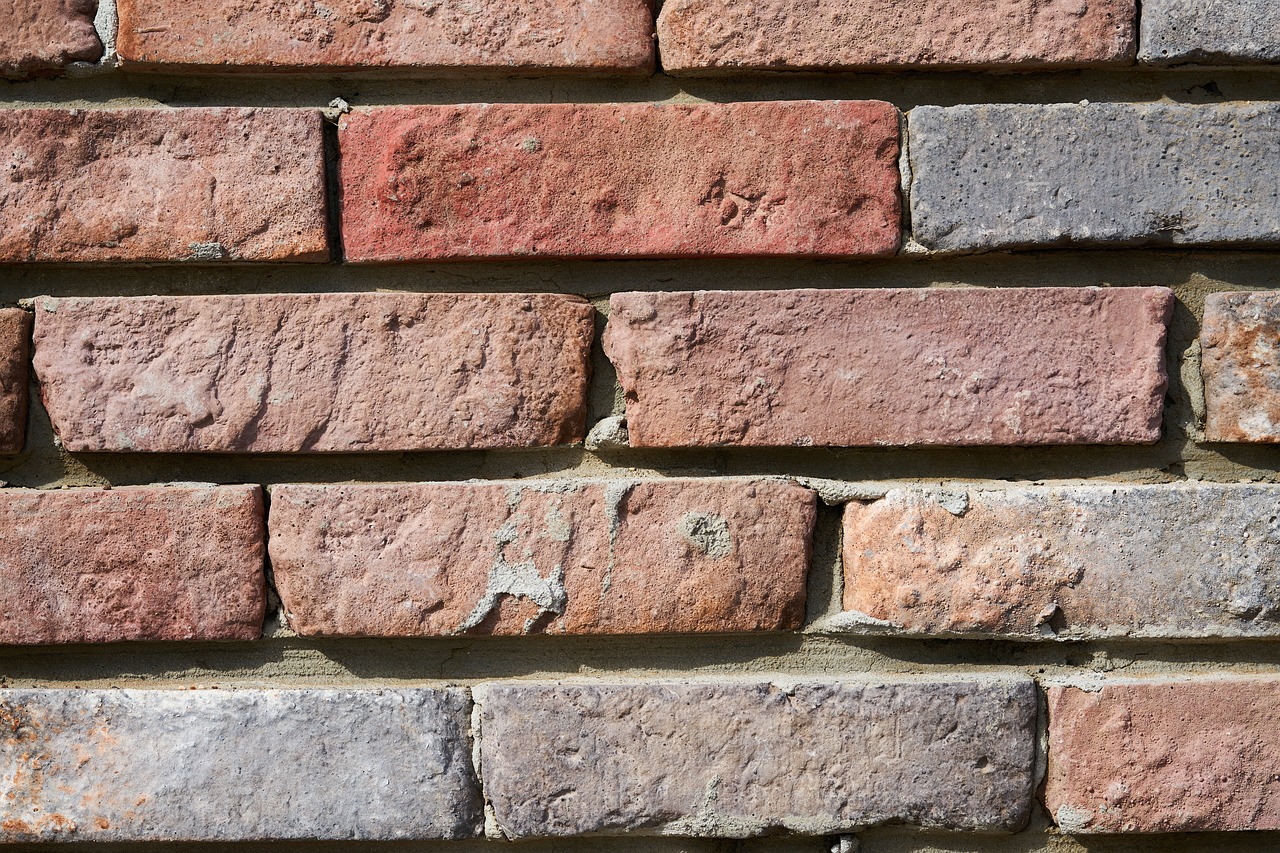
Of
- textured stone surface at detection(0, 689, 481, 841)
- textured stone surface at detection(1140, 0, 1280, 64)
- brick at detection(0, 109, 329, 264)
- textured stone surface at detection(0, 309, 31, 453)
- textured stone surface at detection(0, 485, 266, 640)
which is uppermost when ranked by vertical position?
textured stone surface at detection(1140, 0, 1280, 64)

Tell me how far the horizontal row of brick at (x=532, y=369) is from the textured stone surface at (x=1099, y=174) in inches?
2.1

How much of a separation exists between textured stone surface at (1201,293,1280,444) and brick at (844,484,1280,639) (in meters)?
0.05

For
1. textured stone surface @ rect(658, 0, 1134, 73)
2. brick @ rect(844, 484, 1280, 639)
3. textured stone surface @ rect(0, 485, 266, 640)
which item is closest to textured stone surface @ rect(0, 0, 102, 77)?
textured stone surface @ rect(0, 485, 266, 640)

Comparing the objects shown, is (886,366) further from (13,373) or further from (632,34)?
(13,373)

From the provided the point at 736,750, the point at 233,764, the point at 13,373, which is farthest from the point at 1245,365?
the point at 13,373

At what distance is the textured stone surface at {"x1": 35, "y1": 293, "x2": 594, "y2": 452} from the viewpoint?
632 millimetres

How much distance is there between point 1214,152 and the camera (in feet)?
2.10

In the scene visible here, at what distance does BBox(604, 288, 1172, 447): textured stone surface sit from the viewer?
634mm

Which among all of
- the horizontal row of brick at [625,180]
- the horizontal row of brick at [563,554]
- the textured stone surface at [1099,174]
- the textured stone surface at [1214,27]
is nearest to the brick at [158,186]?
the horizontal row of brick at [625,180]

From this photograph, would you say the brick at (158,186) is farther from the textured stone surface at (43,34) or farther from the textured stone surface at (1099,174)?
the textured stone surface at (1099,174)

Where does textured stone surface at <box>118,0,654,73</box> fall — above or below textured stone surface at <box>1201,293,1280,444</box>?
above

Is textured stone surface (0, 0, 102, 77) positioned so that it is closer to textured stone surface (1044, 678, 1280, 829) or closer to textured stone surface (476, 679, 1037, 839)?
textured stone surface (476, 679, 1037, 839)

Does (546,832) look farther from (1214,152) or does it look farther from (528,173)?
(1214,152)

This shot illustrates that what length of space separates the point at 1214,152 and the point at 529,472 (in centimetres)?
56
